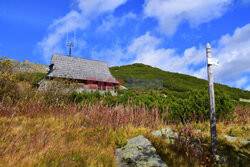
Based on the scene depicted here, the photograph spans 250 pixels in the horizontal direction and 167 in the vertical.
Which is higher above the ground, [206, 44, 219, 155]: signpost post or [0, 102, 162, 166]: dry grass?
[206, 44, 219, 155]: signpost post

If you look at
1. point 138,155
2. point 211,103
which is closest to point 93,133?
point 138,155

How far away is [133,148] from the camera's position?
14.3ft

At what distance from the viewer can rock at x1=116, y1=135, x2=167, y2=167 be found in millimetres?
3653

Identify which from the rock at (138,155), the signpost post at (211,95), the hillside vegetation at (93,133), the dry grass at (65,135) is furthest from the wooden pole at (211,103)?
the dry grass at (65,135)

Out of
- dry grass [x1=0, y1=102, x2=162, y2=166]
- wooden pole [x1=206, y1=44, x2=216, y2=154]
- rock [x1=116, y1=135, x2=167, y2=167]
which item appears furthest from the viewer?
wooden pole [x1=206, y1=44, x2=216, y2=154]

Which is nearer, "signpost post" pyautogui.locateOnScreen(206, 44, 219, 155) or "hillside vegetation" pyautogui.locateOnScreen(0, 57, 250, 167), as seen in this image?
"hillside vegetation" pyautogui.locateOnScreen(0, 57, 250, 167)

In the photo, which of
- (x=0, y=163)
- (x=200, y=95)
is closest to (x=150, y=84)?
(x=200, y=95)

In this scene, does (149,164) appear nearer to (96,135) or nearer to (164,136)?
(164,136)

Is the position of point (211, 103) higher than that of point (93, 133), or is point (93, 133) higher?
point (211, 103)

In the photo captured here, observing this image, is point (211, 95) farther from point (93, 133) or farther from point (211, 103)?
point (93, 133)

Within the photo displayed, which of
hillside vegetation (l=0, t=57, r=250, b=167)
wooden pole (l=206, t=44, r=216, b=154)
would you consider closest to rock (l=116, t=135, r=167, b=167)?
hillside vegetation (l=0, t=57, r=250, b=167)

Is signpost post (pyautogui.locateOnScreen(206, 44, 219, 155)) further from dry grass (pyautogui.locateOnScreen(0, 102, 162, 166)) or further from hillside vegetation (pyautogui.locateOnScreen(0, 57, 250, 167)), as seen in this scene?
dry grass (pyautogui.locateOnScreen(0, 102, 162, 166))

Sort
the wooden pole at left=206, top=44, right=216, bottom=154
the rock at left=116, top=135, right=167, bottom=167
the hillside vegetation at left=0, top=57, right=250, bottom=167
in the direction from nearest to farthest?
1. the hillside vegetation at left=0, top=57, right=250, bottom=167
2. the rock at left=116, top=135, right=167, bottom=167
3. the wooden pole at left=206, top=44, right=216, bottom=154

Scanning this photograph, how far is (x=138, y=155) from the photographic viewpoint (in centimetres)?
397
